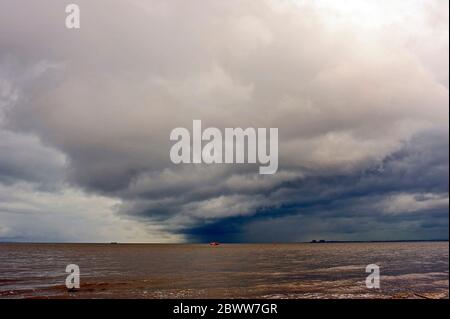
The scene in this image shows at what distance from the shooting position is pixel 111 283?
46719mm

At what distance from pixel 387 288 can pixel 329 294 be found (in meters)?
10.3
